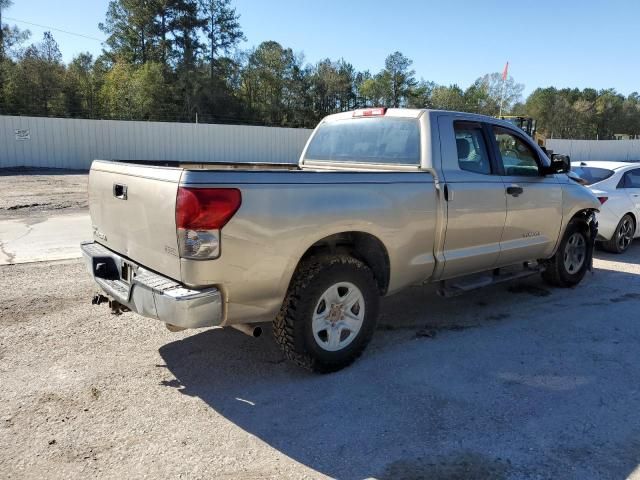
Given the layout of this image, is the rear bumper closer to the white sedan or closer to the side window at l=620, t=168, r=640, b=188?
the white sedan

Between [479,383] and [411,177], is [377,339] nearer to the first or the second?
[479,383]

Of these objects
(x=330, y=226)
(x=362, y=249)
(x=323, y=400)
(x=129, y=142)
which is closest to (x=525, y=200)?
(x=362, y=249)

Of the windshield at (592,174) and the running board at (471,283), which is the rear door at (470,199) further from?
the windshield at (592,174)

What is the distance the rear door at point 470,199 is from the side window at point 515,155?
0.25 metres

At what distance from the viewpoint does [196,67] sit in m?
54.2

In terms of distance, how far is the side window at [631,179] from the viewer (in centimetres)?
861

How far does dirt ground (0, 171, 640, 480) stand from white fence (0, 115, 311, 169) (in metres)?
20.9

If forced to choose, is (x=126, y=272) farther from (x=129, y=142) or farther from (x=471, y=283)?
(x=129, y=142)

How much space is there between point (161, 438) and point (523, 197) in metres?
4.09

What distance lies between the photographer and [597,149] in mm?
40062

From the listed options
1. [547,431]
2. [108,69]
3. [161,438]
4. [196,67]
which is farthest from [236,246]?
[108,69]

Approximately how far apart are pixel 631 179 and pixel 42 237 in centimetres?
1006

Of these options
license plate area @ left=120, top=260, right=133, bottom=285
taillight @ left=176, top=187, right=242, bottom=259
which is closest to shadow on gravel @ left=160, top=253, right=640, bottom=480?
license plate area @ left=120, top=260, right=133, bottom=285

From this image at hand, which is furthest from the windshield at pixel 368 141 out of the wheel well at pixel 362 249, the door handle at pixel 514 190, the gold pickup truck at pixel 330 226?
the door handle at pixel 514 190
